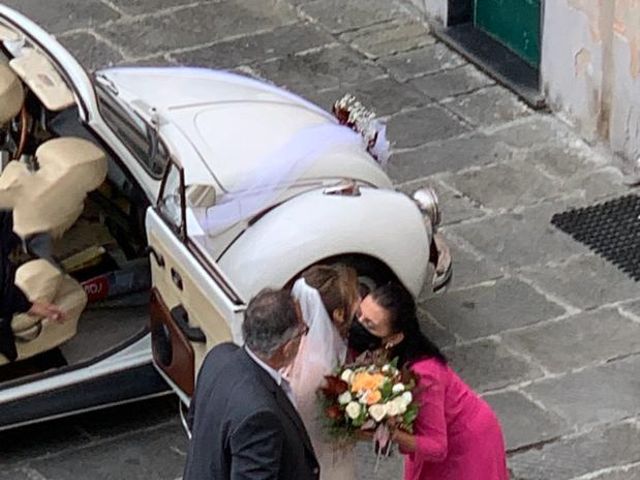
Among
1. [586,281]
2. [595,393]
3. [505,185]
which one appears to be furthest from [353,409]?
[505,185]

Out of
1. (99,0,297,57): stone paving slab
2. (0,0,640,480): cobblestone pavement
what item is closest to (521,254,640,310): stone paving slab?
(0,0,640,480): cobblestone pavement

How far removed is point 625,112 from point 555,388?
2523 millimetres

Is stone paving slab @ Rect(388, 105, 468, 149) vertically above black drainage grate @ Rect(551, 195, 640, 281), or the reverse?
black drainage grate @ Rect(551, 195, 640, 281)

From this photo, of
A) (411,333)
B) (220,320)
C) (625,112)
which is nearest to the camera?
(411,333)

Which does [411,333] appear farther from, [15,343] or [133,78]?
[133,78]

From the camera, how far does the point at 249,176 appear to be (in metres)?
7.71

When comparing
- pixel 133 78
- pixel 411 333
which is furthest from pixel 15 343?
pixel 411 333

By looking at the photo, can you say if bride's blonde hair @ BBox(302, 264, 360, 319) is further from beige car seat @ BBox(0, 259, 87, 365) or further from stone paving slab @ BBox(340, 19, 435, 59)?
stone paving slab @ BBox(340, 19, 435, 59)

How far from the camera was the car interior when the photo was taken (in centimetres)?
745

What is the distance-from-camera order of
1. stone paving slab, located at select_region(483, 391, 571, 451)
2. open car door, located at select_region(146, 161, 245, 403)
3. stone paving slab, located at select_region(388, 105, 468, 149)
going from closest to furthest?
open car door, located at select_region(146, 161, 245, 403) < stone paving slab, located at select_region(483, 391, 571, 451) < stone paving slab, located at select_region(388, 105, 468, 149)

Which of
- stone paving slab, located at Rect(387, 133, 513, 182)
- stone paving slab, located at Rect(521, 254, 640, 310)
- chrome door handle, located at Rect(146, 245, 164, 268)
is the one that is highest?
chrome door handle, located at Rect(146, 245, 164, 268)

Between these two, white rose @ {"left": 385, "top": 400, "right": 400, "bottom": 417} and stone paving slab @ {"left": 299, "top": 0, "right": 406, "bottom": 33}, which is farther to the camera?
stone paving slab @ {"left": 299, "top": 0, "right": 406, "bottom": 33}

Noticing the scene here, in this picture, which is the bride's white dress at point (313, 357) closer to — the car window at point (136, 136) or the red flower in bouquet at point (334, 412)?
the red flower in bouquet at point (334, 412)

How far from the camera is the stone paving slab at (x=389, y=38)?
11.9 m
